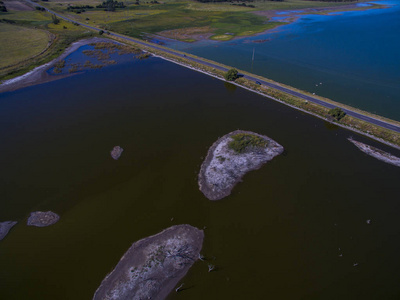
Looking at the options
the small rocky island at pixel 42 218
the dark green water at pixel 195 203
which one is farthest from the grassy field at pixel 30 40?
the small rocky island at pixel 42 218

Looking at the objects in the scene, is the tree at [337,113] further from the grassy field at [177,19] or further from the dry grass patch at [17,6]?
the dry grass patch at [17,6]

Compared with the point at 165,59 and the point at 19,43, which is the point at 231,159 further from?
the point at 19,43

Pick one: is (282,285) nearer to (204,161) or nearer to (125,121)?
(204,161)

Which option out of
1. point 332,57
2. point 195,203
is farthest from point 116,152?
point 332,57

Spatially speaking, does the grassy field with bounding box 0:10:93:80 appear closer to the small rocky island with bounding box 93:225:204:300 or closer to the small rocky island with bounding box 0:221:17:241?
the small rocky island with bounding box 0:221:17:241

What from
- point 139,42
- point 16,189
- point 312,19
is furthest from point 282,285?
point 312,19

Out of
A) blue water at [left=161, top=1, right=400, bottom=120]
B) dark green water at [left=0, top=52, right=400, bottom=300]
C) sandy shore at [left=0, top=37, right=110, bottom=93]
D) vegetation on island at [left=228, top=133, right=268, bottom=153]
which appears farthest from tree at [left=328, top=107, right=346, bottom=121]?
sandy shore at [left=0, top=37, right=110, bottom=93]
